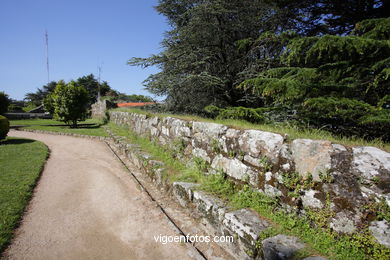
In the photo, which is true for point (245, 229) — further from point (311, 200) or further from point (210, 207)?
point (311, 200)

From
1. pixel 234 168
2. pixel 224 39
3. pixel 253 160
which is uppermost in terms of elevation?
pixel 224 39

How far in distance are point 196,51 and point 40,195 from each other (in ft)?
20.2

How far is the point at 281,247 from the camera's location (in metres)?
1.60

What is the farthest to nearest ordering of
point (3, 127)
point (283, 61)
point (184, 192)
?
point (3, 127), point (283, 61), point (184, 192)

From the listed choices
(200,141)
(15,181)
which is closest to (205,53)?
(200,141)

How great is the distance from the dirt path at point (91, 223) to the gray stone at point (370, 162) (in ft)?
6.38

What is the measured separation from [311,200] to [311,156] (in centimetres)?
45

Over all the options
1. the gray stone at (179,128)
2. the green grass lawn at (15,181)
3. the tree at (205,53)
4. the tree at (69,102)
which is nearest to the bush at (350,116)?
the gray stone at (179,128)

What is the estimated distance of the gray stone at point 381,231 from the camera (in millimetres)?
1357

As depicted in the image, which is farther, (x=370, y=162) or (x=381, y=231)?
(x=370, y=162)

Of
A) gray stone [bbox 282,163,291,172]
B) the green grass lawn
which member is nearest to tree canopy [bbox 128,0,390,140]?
gray stone [bbox 282,163,291,172]

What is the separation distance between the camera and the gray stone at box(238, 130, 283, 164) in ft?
7.06

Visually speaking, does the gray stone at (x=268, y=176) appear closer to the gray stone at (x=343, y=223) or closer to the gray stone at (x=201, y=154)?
the gray stone at (x=343, y=223)

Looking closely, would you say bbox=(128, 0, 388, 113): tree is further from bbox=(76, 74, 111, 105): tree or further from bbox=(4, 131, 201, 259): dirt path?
bbox=(76, 74, 111, 105): tree
